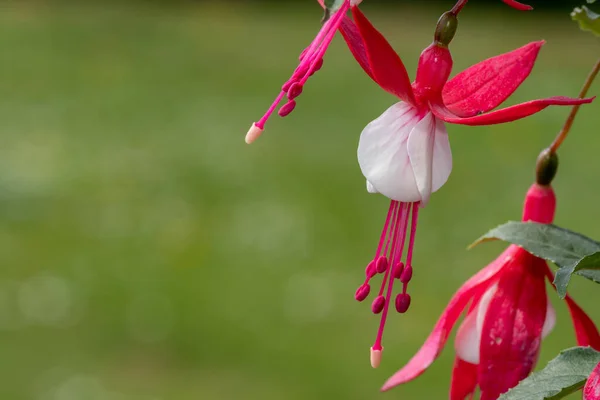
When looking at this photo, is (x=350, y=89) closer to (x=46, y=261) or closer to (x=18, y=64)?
(x=18, y=64)

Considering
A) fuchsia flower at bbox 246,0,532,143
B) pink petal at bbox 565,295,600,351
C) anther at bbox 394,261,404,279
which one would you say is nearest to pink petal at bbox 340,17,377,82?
fuchsia flower at bbox 246,0,532,143

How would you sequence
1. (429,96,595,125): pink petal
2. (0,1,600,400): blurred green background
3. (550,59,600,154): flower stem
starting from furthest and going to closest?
(0,1,600,400): blurred green background, (550,59,600,154): flower stem, (429,96,595,125): pink petal

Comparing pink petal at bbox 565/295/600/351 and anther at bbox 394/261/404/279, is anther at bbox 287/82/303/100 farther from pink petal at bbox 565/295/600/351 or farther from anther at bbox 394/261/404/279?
pink petal at bbox 565/295/600/351

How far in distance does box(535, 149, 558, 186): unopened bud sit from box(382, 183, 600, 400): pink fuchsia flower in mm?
56

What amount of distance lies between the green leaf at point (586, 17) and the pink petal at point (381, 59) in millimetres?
92

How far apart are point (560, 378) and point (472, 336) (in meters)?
0.08

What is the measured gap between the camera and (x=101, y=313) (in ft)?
9.96

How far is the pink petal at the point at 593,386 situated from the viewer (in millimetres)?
498

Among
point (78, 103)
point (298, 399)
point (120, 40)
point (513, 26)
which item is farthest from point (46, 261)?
point (513, 26)

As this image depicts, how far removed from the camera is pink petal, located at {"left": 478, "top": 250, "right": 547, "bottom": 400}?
0.59 metres

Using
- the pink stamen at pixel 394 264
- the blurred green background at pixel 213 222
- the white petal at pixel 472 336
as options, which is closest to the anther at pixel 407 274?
the pink stamen at pixel 394 264

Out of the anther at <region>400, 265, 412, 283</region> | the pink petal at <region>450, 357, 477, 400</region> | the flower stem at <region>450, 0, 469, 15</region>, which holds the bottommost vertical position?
the pink petal at <region>450, 357, 477, 400</region>

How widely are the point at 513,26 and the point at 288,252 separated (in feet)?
16.3

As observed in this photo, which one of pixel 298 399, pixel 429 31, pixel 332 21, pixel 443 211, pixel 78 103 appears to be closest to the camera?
pixel 332 21
